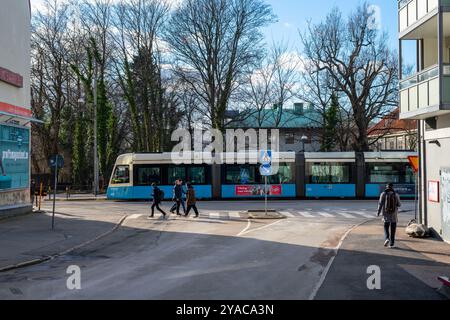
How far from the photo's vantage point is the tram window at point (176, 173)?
35031 mm

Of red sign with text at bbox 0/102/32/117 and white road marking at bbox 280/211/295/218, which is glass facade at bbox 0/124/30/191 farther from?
white road marking at bbox 280/211/295/218

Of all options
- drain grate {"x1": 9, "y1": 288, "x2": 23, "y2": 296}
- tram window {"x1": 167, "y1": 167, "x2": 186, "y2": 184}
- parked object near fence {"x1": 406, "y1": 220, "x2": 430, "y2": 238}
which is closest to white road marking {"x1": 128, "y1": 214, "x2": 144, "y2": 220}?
tram window {"x1": 167, "y1": 167, "x2": 186, "y2": 184}

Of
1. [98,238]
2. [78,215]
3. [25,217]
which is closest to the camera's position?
[98,238]

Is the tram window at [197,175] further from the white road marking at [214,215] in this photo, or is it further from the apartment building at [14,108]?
the apartment building at [14,108]

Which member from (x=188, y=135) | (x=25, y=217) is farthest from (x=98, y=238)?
(x=188, y=135)

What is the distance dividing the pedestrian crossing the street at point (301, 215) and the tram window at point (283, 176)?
290 inches

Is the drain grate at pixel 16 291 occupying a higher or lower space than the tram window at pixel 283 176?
lower

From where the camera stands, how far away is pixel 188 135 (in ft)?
173

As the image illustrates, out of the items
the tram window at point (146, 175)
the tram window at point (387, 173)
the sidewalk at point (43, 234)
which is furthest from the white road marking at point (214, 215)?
the tram window at point (387, 173)

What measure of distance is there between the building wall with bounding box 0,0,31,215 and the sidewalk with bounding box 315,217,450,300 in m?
15.1

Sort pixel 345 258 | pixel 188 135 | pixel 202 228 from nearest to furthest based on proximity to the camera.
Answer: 1. pixel 345 258
2. pixel 202 228
3. pixel 188 135

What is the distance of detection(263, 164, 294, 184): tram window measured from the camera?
116 feet

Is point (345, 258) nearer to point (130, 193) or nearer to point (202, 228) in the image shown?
point (202, 228)

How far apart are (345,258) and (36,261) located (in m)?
7.61
